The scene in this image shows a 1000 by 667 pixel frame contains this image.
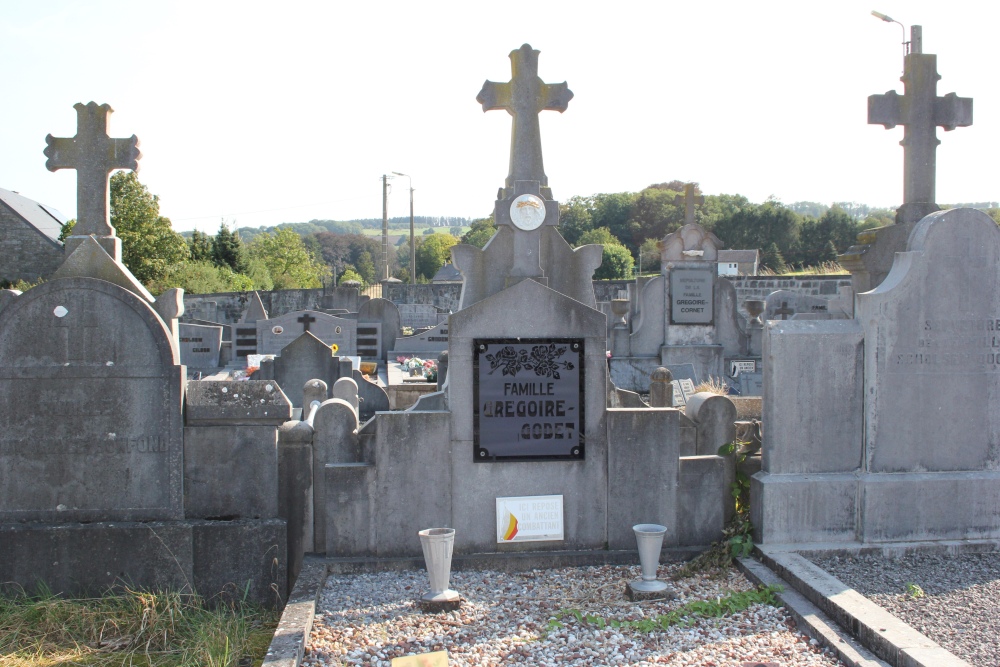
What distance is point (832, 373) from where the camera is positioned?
5664 millimetres

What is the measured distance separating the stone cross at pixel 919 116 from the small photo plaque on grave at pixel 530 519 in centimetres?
360

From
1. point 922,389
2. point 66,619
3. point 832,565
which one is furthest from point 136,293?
point 922,389

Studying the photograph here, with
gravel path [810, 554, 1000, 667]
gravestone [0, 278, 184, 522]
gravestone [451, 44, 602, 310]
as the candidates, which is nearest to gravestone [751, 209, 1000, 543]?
gravel path [810, 554, 1000, 667]

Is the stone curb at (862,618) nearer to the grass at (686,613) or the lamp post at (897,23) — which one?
the grass at (686,613)

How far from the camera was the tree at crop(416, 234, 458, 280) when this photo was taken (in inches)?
2832

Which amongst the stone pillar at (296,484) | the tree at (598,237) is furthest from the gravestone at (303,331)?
the tree at (598,237)

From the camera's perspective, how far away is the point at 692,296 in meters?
16.1

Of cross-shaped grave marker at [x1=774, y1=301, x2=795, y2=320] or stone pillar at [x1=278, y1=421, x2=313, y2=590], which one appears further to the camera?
cross-shaped grave marker at [x1=774, y1=301, x2=795, y2=320]

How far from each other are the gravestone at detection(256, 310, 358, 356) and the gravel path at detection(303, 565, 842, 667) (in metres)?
11.5

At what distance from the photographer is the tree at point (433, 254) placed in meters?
71.9

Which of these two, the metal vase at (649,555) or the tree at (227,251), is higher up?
the tree at (227,251)

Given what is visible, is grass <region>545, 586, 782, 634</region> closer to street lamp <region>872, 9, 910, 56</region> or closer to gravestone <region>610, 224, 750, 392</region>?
street lamp <region>872, 9, 910, 56</region>

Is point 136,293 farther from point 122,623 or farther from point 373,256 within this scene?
point 373,256

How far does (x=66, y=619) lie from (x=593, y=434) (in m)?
3.41
